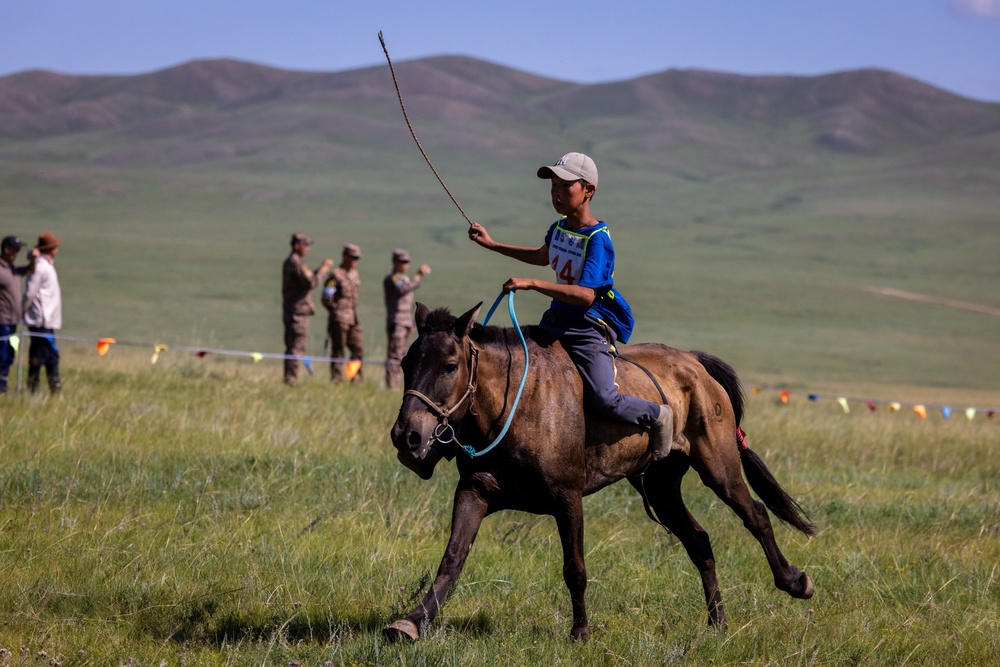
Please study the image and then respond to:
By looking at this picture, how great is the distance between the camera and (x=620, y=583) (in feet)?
21.6

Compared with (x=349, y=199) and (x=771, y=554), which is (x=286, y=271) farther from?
(x=349, y=199)

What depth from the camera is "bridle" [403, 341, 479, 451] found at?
5148mm

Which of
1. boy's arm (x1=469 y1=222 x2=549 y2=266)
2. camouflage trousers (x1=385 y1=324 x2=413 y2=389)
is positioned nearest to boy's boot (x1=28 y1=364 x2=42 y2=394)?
camouflage trousers (x1=385 y1=324 x2=413 y2=389)

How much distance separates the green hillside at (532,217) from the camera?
3791 cm

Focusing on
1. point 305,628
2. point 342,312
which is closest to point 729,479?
point 305,628

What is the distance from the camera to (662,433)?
5977 mm

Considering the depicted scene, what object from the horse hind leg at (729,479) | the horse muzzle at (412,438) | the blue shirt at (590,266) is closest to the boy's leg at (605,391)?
the blue shirt at (590,266)

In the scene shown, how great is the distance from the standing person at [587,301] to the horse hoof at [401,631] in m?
1.41

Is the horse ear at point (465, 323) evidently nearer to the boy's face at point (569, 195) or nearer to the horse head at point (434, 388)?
the horse head at point (434, 388)

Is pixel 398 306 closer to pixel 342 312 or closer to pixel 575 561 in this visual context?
pixel 342 312

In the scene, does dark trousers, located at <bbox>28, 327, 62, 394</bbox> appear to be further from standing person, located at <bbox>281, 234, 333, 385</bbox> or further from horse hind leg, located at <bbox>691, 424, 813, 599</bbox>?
horse hind leg, located at <bbox>691, 424, 813, 599</bbox>

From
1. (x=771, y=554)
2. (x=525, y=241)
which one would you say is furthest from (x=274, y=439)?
(x=525, y=241)

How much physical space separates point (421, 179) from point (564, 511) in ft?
378

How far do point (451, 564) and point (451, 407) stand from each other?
2.27ft
